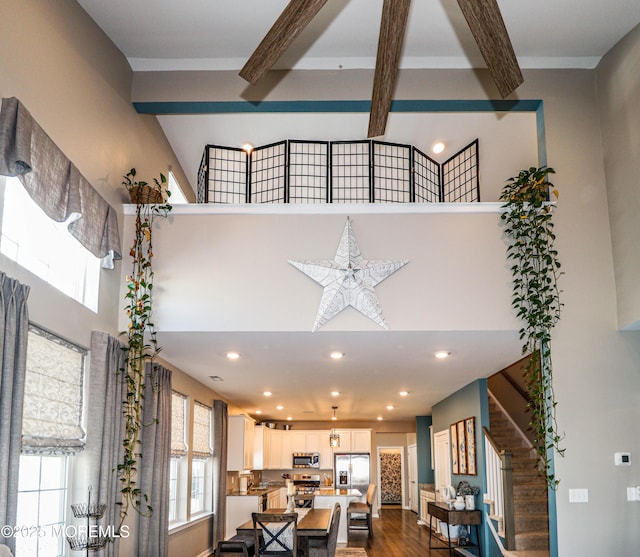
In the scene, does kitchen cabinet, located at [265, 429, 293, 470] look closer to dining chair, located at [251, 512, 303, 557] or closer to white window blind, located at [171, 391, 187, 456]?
white window blind, located at [171, 391, 187, 456]

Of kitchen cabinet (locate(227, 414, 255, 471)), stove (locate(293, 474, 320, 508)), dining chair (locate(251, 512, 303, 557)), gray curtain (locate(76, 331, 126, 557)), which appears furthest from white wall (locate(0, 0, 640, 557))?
stove (locate(293, 474, 320, 508))

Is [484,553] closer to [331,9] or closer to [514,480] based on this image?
[514,480]

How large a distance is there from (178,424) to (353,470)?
10213 mm

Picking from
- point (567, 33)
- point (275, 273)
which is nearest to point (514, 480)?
point (275, 273)

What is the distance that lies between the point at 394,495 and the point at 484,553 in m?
11.9

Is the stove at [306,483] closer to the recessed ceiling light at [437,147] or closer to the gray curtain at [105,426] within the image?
the recessed ceiling light at [437,147]

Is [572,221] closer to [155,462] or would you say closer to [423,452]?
[155,462]

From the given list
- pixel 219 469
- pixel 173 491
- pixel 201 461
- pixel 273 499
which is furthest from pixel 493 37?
pixel 273 499

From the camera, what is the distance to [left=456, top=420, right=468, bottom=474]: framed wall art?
10.6m

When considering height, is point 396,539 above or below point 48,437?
below

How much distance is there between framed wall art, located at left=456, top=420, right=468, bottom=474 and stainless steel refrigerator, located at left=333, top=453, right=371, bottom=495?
7193 mm

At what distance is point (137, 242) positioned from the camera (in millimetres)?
6164

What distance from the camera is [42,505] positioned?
15.6 ft

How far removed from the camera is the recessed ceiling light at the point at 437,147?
842 cm
